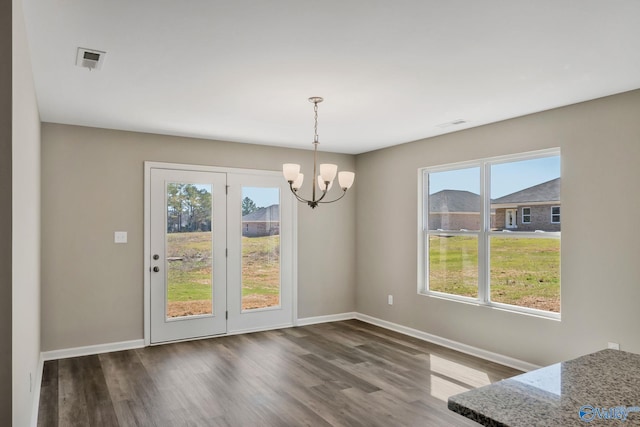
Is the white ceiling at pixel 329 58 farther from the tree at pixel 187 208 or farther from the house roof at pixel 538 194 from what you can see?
the tree at pixel 187 208

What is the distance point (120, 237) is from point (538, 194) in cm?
445

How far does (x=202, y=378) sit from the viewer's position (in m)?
4.03

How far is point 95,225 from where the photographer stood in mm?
4840

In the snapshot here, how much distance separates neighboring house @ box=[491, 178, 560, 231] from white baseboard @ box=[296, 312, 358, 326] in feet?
9.04

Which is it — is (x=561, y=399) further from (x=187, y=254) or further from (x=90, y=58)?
(x=187, y=254)

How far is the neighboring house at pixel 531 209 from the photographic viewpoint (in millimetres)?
4156

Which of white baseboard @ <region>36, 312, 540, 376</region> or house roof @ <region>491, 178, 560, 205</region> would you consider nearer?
house roof @ <region>491, 178, 560, 205</region>

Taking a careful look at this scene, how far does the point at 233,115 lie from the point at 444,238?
9.27 feet

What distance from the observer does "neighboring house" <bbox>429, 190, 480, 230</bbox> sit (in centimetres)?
495

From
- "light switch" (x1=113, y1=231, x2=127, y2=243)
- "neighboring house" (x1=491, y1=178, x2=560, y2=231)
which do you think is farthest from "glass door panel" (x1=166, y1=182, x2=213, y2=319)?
"neighboring house" (x1=491, y1=178, x2=560, y2=231)

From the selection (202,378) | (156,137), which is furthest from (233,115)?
(202,378)

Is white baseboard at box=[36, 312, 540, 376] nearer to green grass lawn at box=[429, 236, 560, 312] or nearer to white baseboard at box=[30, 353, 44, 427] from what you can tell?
white baseboard at box=[30, 353, 44, 427]
